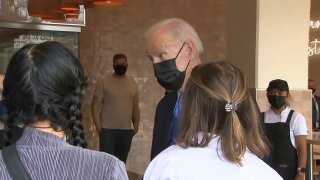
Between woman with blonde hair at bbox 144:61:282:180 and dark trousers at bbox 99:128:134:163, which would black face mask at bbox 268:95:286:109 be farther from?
woman with blonde hair at bbox 144:61:282:180

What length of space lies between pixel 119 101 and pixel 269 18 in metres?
2.70

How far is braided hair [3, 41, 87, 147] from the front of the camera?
1494 millimetres

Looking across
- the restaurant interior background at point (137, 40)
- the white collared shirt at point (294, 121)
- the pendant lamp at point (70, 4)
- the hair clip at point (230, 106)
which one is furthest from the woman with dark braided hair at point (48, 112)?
the restaurant interior background at point (137, 40)

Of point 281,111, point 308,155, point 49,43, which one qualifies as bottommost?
point 308,155

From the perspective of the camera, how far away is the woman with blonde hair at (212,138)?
6.62 feet

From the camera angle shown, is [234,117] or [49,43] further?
[234,117]

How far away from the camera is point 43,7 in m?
6.01

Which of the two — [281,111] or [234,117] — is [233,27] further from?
[234,117]

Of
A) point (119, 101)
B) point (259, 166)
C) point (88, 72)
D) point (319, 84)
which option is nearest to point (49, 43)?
point (259, 166)

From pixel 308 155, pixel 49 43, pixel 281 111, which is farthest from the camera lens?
pixel 308 155

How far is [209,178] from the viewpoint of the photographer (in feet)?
6.57

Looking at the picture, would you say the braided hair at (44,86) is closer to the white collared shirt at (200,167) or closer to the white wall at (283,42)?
the white collared shirt at (200,167)

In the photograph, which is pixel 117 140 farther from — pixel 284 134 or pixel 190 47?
pixel 190 47

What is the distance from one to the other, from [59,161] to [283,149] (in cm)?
366
